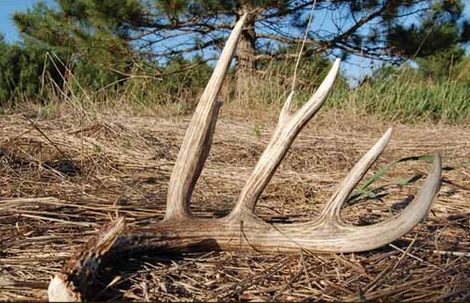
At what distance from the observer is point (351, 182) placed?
103 centimetres

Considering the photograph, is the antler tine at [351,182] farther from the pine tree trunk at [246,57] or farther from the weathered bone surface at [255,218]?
the pine tree trunk at [246,57]

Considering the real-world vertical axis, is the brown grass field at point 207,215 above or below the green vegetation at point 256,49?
below

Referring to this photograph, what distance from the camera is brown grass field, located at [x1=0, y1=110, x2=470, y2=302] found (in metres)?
0.89

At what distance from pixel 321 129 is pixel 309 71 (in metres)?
2.82

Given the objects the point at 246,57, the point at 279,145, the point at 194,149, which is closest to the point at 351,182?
the point at 279,145

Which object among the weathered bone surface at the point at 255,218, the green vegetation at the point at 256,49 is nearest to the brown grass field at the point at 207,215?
the weathered bone surface at the point at 255,218

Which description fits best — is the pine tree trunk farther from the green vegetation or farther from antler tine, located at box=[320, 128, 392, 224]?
antler tine, located at box=[320, 128, 392, 224]

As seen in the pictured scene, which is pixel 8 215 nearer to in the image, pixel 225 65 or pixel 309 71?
pixel 225 65

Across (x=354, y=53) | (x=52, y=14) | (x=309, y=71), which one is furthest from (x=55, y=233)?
(x=52, y=14)

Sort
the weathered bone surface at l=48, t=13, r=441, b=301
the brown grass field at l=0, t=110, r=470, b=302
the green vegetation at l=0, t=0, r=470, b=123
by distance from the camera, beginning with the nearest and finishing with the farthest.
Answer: the brown grass field at l=0, t=110, r=470, b=302
the weathered bone surface at l=48, t=13, r=441, b=301
the green vegetation at l=0, t=0, r=470, b=123

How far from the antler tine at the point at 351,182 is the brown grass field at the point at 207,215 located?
0.09 m

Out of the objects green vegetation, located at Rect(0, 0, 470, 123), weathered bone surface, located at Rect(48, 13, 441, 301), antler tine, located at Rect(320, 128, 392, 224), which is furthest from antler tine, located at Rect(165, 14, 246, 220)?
green vegetation, located at Rect(0, 0, 470, 123)

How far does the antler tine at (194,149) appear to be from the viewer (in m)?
1.03

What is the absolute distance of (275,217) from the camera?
128cm
